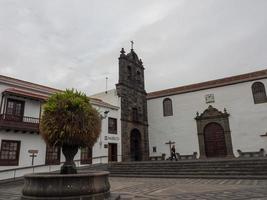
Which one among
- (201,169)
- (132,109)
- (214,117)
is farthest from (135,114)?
(201,169)

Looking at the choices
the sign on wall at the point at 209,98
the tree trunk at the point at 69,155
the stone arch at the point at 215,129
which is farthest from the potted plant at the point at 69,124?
the sign on wall at the point at 209,98

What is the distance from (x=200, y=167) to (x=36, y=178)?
35.9 ft

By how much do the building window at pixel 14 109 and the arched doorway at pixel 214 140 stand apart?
54.3ft

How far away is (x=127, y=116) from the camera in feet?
78.3

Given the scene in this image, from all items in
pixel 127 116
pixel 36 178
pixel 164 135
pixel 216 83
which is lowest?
pixel 36 178

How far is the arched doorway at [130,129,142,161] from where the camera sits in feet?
79.6

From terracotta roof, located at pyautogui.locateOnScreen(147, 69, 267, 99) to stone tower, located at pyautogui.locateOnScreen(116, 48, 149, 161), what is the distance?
233 centimetres

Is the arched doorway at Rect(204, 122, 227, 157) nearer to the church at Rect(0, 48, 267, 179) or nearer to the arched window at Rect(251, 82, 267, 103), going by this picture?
the church at Rect(0, 48, 267, 179)

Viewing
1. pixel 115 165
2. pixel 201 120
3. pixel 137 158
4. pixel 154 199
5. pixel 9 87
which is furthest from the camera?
pixel 137 158

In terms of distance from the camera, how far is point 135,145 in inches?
975

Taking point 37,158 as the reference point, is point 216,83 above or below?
above

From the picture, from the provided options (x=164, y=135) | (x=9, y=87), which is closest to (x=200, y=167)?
(x=164, y=135)

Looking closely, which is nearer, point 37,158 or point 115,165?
point 37,158

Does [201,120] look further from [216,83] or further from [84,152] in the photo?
[84,152]
